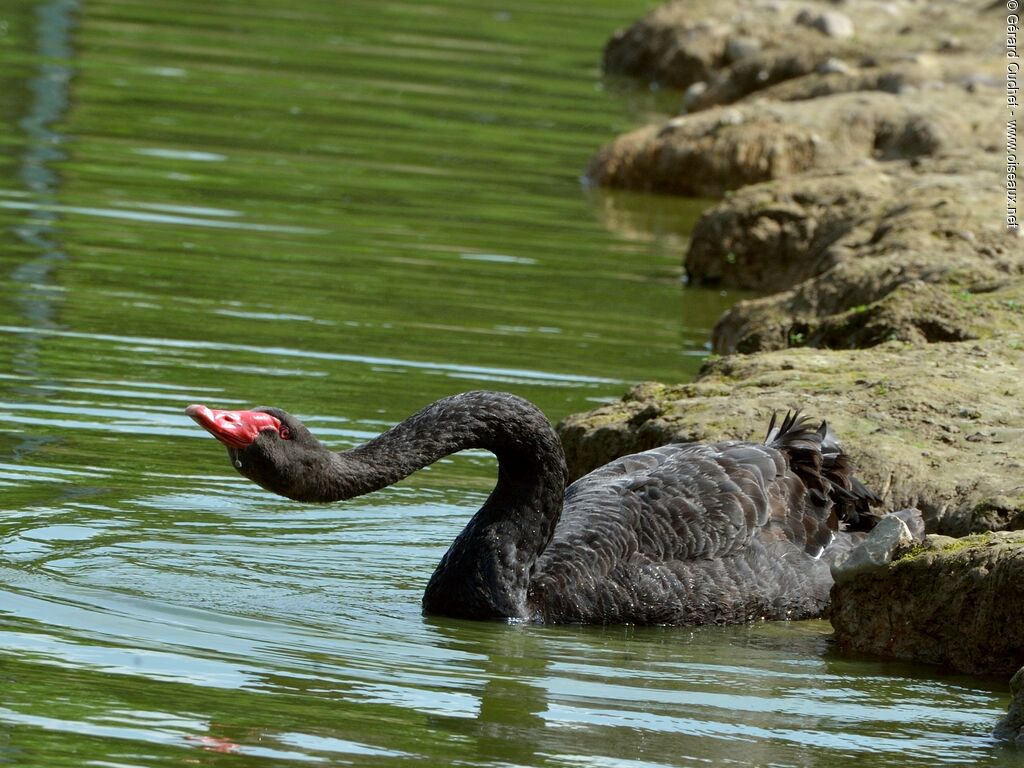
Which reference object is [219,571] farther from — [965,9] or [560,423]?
[965,9]

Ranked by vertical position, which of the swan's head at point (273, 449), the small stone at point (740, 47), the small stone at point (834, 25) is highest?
the small stone at point (834, 25)

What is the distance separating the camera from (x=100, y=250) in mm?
15414

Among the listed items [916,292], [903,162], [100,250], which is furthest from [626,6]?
[916,292]

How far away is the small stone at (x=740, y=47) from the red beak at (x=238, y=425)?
22747 millimetres

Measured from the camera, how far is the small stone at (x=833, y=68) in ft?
78.3

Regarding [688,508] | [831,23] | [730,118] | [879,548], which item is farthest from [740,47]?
[879,548]

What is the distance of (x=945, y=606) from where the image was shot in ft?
26.2

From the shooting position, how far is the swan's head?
6832mm

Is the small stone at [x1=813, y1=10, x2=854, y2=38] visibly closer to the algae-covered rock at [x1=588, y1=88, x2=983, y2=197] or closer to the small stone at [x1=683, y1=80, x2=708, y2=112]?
the small stone at [x1=683, y1=80, x2=708, y2=112]

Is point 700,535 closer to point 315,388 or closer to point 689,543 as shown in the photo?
point 689,543

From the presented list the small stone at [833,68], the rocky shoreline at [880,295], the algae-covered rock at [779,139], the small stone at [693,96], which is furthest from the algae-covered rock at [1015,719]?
the small stone at [693,96]

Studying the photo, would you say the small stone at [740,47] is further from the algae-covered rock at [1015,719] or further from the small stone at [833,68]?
the algae-covered rock at [1015,719]

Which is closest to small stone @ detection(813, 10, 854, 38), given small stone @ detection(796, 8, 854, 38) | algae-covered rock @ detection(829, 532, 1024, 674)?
small stone @ detection(796, 8, 854, 38)

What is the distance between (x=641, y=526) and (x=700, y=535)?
0.92 ft
